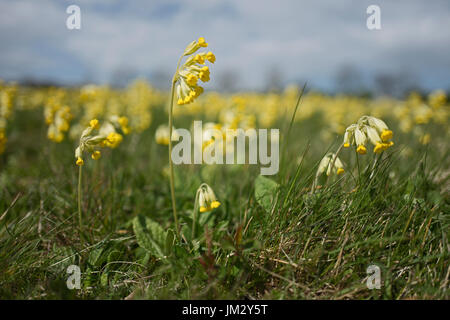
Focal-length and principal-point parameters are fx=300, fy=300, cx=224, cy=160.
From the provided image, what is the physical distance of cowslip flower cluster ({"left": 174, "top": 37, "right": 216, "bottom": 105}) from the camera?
185 cm

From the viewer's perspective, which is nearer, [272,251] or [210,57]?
[210,57]

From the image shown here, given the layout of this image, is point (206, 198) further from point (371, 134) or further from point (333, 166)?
point (371, 134)

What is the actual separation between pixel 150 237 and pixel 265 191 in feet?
3.29

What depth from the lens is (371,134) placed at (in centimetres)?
193

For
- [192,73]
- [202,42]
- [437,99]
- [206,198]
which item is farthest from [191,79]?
[437,99]

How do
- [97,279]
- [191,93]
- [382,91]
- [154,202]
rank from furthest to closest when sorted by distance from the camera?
[382,91]
[154,202]
[97,279]
[191,93]

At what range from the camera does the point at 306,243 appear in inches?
76.5

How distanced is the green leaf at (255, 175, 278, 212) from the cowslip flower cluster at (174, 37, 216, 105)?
3.29ft

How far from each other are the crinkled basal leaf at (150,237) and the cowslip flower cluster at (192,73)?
1.02 metres

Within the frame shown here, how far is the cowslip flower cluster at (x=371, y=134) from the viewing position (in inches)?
75.7

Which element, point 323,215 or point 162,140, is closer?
point 323,215
